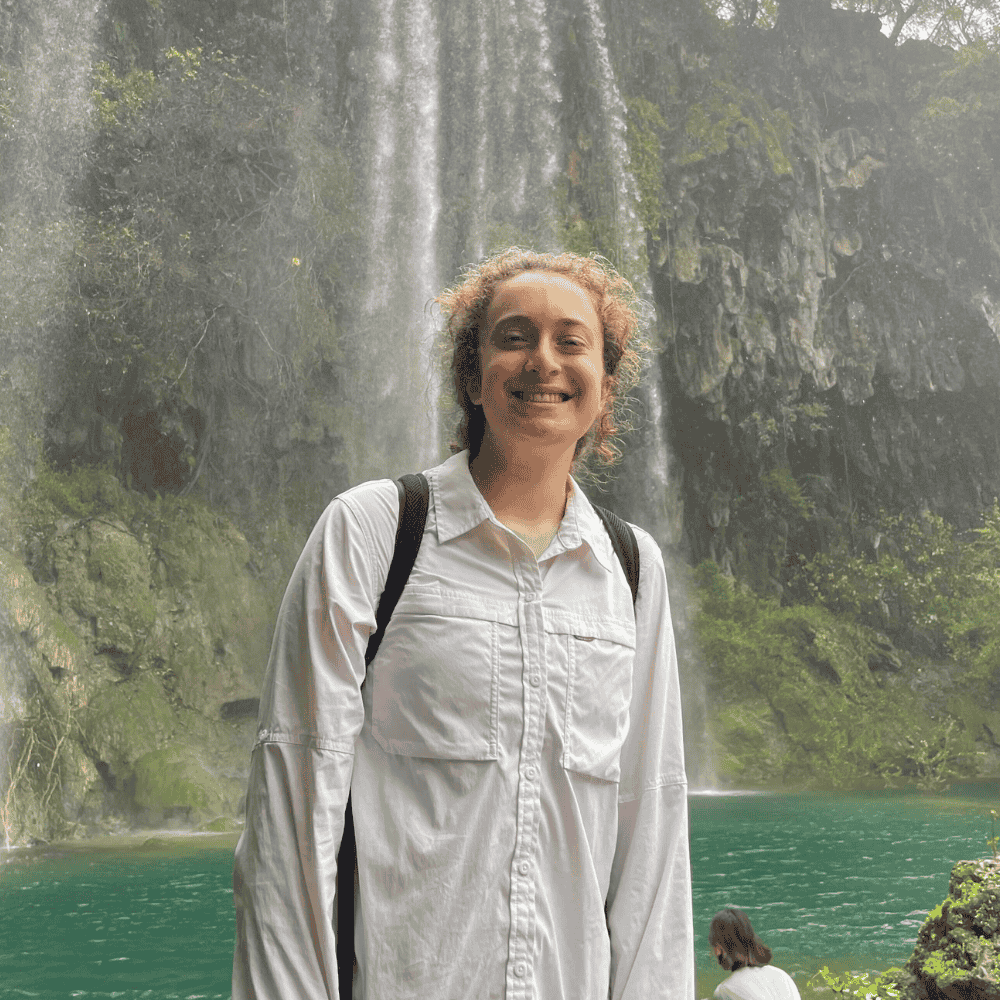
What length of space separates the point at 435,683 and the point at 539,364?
368 mm

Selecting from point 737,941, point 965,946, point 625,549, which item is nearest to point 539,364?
point 625,549

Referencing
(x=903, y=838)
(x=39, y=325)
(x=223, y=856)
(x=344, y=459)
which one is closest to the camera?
(x=223, y=856)

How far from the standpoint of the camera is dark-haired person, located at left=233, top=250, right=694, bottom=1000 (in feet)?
3.10

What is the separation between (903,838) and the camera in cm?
812

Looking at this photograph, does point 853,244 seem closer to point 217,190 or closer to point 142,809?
point 217,190

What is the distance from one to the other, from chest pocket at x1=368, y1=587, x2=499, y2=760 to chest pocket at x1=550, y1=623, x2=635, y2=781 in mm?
86

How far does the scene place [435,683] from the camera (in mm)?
1007

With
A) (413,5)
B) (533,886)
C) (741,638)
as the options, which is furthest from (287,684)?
(413,5)

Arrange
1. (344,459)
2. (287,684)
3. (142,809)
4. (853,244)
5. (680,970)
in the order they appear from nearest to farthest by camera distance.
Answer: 1. (287,684)
2. (680,970)
3. (142,809)
4. (344,459)
5. (853,244)

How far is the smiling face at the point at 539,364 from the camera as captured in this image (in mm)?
1133

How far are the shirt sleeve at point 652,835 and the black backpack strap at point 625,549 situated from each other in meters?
0.01

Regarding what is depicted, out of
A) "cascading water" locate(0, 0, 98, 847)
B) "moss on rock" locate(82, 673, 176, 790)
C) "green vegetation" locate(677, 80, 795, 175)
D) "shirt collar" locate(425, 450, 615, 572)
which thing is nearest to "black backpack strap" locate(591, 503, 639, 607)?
"shirt collar" locate(425, 450, 615, 572)

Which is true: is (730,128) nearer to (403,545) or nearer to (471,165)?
(471,165)

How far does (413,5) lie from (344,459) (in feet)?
17.8
